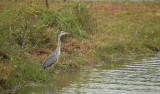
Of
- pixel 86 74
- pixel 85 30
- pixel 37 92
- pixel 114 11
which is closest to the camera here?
pixel 37 92

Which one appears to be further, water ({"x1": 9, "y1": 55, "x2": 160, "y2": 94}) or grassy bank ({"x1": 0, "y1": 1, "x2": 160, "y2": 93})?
grassy bank ({"x1": 0, "y1": 1, "x2": 160, "y2": 93})

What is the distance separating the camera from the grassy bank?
34.3 feet

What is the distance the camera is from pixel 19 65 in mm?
10367

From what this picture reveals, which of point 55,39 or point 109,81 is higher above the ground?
point 55,39

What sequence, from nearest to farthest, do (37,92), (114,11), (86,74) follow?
(37,92) → (86,74) → (114,11)

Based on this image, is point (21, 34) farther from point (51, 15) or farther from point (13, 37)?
point (51, 15)


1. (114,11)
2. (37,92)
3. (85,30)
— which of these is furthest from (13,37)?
(114,11)

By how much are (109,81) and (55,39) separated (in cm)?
393

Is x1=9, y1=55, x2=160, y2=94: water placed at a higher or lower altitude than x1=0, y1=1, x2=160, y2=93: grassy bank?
lower

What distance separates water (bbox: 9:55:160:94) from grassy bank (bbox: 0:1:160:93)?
51 centimetres

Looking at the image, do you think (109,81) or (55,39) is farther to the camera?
(55,39)

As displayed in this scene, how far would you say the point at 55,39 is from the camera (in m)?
14.1

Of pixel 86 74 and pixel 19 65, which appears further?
pixel 86 74

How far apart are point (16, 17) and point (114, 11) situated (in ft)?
41.1
